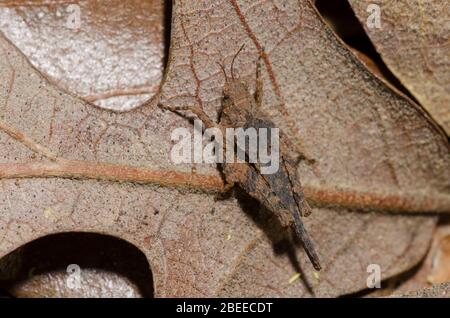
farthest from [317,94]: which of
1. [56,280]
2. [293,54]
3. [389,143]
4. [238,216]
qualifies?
[56,280]

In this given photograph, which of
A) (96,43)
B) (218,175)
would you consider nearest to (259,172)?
(218,175)

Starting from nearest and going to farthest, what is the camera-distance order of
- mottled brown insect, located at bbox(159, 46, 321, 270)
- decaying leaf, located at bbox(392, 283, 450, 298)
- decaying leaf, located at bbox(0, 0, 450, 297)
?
decaying leaf, located at bbox(0, 0, 450, 297) < mottled brown insect, located at bbox(159, 46, 321, 270) < decaying leaf, located at bbox(392, 283, 450, 298)

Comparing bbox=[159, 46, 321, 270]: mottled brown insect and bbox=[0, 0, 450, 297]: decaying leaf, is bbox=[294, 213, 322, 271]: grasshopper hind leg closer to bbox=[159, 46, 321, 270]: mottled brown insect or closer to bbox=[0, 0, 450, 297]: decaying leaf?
bbox=[159, 46, 321, 270]: mottled brown insect

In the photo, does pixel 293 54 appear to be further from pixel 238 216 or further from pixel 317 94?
pixel 238 216

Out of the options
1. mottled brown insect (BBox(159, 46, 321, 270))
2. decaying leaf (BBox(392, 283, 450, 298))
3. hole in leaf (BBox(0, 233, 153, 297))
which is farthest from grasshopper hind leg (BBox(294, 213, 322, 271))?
hole in leaf (BBox(0, 233, 153, 297))

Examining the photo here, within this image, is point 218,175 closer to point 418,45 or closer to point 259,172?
point 259,172

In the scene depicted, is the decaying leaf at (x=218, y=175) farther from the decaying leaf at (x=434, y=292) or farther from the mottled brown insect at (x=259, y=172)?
the decaying leaf at (x=434, y=292)
